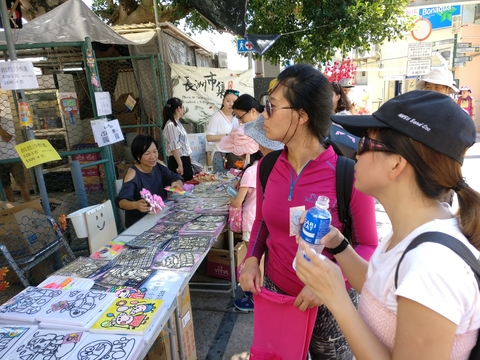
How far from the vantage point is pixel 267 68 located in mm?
12836

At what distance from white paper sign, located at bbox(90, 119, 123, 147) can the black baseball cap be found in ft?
9.71

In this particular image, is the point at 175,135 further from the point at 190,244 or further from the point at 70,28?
the point at 190,244

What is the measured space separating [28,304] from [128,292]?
0.46 metres

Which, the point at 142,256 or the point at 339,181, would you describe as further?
the point at 142,256

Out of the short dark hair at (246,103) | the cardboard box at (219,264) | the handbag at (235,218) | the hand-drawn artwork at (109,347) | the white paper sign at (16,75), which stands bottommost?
the cardboard box at (219,264)

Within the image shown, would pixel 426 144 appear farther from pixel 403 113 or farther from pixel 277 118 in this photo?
pixel 277 118

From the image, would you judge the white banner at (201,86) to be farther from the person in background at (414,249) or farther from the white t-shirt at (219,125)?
the person in background at (414,249)

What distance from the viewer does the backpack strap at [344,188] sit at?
138cm

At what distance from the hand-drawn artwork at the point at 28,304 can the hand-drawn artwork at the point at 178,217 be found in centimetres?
123

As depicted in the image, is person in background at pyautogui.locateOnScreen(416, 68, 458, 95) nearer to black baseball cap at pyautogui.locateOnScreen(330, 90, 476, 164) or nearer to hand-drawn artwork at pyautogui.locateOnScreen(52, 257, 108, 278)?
black baseball cap at pyautogui.locateOnScreen(330, 90, 476, 164)

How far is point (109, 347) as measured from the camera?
124 cm

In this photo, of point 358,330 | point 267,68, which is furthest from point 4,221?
point 267,68

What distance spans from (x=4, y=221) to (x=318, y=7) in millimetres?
6350

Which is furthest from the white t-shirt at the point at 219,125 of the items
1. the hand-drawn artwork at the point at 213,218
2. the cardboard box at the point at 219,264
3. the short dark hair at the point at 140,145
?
the hand-drawn artwork at the point at 213,218
